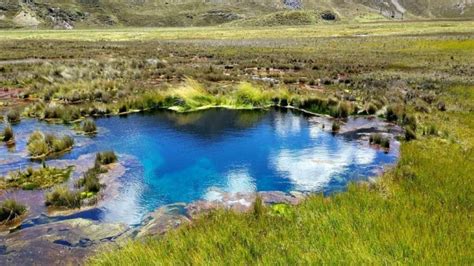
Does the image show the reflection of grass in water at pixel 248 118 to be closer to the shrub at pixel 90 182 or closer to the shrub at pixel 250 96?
the shrub at pixel 250 96

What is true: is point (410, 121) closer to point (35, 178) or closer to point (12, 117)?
point (35, 178)

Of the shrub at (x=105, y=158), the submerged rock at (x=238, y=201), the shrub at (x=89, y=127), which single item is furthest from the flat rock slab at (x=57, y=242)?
the shrub at (x=89, y=127)

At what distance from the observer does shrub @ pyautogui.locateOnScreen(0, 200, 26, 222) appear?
450 inches

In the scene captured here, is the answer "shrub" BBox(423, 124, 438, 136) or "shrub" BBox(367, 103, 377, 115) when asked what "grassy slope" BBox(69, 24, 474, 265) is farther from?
"shrub" BBox(367, 103, 377, 115)

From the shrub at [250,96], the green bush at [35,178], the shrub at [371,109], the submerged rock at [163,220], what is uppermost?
the shrub at [250,96]

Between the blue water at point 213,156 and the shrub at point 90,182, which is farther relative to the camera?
the blue water at point 213,156

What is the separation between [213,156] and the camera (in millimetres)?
16438

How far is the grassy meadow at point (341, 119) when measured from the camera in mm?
7398

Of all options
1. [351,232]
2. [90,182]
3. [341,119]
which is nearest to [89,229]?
[90,182]

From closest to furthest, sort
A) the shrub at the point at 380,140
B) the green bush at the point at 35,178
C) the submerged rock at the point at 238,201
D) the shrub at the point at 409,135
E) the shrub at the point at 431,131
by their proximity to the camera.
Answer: the submerged rock at the point at 238,201, the green bush at the point at 35,178, the shrub at the point at 380,140, the shrub at the point at 409,135, the shrub at the point at 431,131

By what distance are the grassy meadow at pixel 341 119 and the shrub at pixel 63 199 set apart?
4.14 m

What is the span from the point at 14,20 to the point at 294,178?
7837 inches

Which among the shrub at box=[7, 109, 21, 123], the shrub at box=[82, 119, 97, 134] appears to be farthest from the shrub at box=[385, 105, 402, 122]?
the shrub at box=[7, 109, 21, 123]

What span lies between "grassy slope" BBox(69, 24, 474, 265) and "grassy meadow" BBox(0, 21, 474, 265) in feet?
0.08
